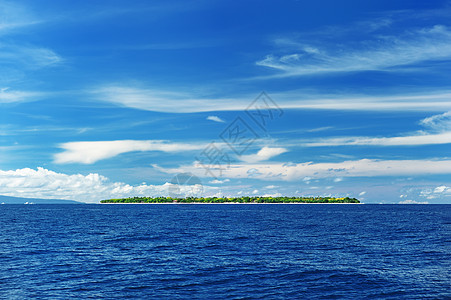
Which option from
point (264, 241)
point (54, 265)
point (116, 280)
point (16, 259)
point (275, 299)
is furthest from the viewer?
point (264, 241)

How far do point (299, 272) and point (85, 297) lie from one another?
24519 millimetres

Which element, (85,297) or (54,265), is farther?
(54,265)

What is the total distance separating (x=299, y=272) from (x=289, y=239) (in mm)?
31499

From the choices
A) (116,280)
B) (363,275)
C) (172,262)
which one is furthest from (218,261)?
(363,275)

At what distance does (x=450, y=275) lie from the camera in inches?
1668

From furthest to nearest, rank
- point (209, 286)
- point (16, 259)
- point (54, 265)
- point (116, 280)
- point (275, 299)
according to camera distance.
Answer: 1. point (16, 259)
2. point (54, 265)
3. point (116, 280)
4. point (209, 286)
5. point (275, 299)

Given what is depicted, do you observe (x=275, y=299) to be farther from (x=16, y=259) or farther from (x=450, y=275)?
(x=16, y=259)

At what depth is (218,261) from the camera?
49.2 metres

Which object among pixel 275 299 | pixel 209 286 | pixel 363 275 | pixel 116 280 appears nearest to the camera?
pixel 275 299

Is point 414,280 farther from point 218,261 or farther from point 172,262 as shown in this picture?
point 172,262

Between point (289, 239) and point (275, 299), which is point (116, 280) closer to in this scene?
point (275, 299)

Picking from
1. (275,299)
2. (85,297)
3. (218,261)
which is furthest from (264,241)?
(85,297)

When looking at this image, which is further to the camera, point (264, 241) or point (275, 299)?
point (264, 241)

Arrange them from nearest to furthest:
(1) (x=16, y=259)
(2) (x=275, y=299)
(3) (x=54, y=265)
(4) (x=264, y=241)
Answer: (2) (x=275, y=299)
(3) (x=54, y=265)
(1) (x=16, y=259)
(4) (x=264, y=241)
